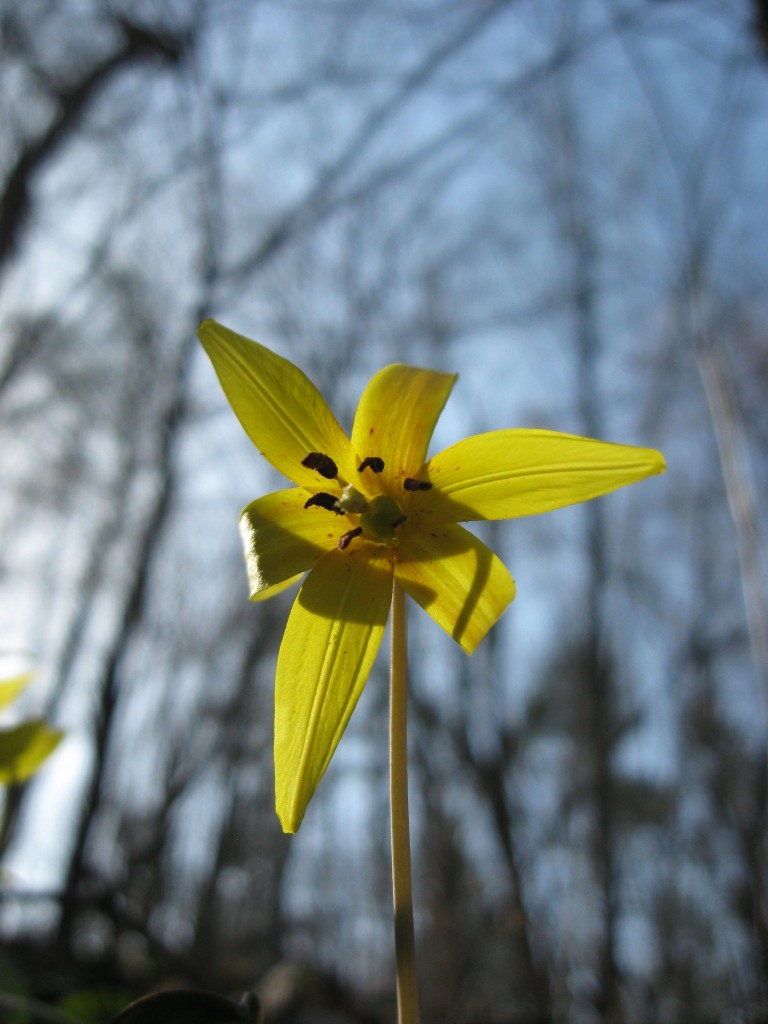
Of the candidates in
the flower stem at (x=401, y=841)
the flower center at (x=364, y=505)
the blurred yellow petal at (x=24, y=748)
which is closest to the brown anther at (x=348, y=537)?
the flower center at (x=364, y=505)

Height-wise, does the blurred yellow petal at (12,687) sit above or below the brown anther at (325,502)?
below

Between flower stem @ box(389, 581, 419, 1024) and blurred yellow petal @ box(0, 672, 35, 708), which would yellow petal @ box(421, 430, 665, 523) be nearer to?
flower stem @ box(389, 581, 419, 1024)

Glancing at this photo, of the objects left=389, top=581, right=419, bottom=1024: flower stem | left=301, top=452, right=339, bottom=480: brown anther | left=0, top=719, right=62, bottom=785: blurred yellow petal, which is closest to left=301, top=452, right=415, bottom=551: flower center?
left=301, top=452, right=339, bottom=480: brown anther

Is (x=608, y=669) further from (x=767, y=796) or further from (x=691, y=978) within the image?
(x=691, y=978)

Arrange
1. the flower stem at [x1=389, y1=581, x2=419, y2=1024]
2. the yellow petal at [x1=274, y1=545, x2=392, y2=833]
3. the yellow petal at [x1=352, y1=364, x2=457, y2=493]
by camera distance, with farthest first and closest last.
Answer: the yellow petal at [x1=352, y1=364, x2=457, y2=493] → the yellow petal at [x1=274, y1=545, x2=392, y2=833] → the flower stem at [x1=389, y1=581, x2=419, y2=1024]

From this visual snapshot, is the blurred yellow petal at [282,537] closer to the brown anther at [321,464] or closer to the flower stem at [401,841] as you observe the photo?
the brown anther at [321,464]

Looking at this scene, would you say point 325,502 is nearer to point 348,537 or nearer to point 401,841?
point 348,537

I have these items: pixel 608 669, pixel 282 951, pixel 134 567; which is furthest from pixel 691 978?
pixel 134 567
